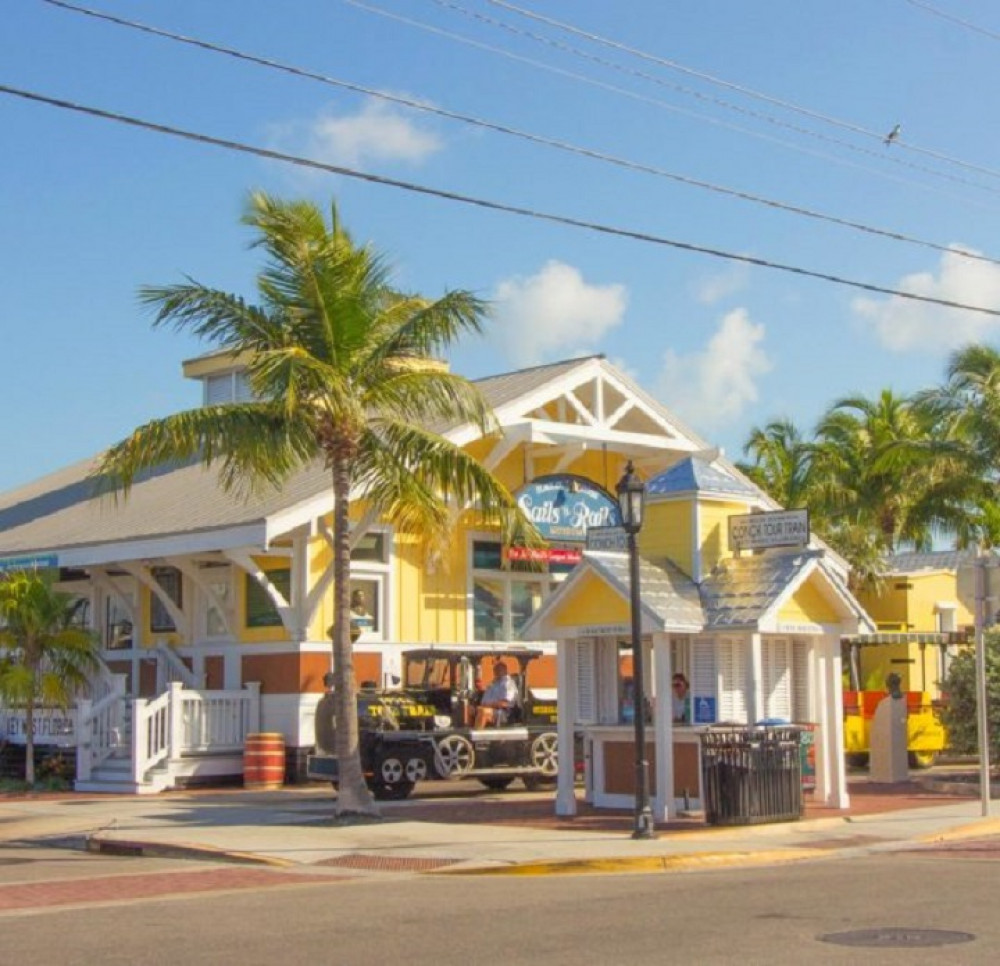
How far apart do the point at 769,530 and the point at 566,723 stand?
11.7 ft

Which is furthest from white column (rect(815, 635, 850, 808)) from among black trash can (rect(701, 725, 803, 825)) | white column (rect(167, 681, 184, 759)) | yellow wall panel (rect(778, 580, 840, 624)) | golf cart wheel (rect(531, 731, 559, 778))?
white column (rect(167, 681, 184, 759))

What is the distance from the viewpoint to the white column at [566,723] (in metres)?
20.6

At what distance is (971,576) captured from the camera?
67.6 ft

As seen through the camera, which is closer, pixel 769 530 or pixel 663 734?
pixel 663 734

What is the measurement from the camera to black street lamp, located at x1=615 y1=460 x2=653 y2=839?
17.8 meters

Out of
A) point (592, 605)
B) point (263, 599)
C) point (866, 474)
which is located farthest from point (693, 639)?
point (866, 474)

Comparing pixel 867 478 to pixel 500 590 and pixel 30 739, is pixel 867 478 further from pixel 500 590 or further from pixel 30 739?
pixel 30 739

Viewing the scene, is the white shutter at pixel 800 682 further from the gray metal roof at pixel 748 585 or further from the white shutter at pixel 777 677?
the gray metal roof at pixel 748 585

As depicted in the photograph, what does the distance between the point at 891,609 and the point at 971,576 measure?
2411 centimetres

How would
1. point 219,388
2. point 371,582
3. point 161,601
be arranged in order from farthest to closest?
point 219,388, point 161,601, point 371,582

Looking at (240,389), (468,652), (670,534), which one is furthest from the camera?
(240,389)

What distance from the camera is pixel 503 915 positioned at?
39.4 feet

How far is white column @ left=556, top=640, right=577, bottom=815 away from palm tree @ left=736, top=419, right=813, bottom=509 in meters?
23.7

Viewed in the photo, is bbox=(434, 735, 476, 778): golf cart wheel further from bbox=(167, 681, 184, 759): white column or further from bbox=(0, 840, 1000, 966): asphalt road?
bbox=(0, 840, 1000, 966): asphalt road
